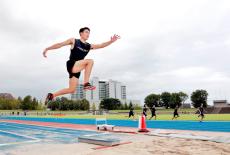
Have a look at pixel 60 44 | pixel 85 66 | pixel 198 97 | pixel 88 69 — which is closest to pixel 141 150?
pixel 88 69

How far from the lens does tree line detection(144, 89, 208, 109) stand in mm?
96200

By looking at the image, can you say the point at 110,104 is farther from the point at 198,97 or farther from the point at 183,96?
the point at 198,97

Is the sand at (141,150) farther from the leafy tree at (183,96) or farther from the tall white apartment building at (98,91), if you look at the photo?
the leafy tree at (183,96)

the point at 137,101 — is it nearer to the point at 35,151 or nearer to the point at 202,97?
the point at 202,97

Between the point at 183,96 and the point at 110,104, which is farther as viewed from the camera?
the point at 183,96

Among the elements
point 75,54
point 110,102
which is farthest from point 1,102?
point 75,54

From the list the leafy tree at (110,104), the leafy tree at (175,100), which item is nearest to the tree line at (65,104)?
the leafy tree at (110,104)

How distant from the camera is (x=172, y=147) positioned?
1027 cm

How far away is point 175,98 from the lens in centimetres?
10094

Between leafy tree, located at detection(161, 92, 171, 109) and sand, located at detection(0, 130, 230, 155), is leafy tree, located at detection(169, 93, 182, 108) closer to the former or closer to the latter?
leafy tree, located at detection(161, 92, 171, 109)

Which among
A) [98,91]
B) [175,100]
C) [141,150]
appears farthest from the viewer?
[175,100]

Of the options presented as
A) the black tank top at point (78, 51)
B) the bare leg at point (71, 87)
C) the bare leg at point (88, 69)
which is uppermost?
the black tank top at point (78, 51)

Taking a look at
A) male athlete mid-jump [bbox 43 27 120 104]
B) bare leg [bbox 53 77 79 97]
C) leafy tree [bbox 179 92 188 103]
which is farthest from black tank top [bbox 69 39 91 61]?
leafy tree [bbox 179 92 188 103]

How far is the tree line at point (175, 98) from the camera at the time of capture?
3787 inches
